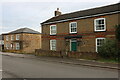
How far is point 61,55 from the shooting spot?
19.8 m

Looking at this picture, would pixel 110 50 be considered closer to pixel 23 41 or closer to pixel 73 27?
pixel 73 27

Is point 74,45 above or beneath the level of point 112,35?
beneath

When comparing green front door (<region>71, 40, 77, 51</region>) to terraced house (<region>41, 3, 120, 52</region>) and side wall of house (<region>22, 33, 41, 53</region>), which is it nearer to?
terraced house (<region>41, 3, 120, 52</region>)

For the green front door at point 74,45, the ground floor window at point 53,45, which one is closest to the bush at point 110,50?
the green front door at point 74,45

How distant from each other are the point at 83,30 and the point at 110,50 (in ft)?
20.6

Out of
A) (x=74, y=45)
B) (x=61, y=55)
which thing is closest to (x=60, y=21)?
(x=74, y=45)

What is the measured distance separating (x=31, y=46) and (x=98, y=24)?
26233 mm

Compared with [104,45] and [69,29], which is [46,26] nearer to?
[69,29]

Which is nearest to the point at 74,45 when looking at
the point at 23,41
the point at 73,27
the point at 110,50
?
the point at 73,27

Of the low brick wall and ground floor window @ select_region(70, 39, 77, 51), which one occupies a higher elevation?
ground floor window @ select_region(70, 39, 77, 51)

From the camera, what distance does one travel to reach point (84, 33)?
20.5m

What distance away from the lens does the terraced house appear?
60.1ft

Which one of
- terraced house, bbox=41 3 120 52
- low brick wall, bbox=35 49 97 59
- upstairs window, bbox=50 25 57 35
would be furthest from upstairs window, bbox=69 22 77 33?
low brick wall, bbox=35 49 97 59

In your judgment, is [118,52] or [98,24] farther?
[98,24]
